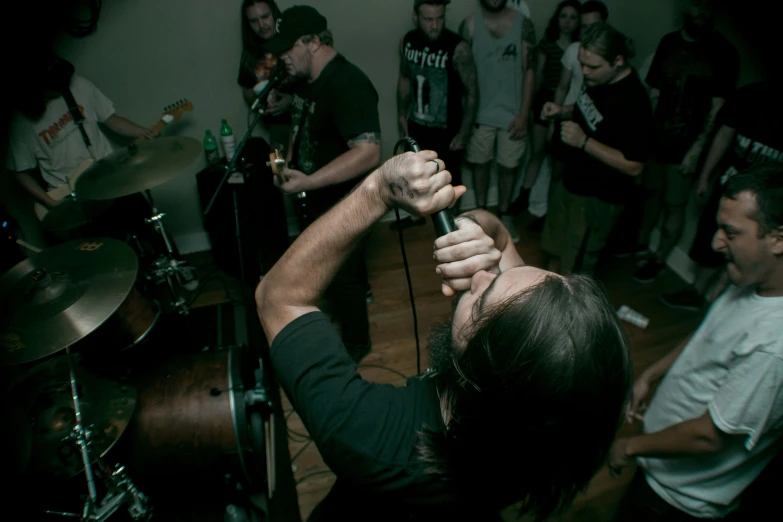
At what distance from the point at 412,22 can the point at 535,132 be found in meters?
1.32

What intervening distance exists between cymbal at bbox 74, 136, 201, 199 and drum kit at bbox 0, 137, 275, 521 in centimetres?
1

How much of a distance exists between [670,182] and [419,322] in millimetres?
1991

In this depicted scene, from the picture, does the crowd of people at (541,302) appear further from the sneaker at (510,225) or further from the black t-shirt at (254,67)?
the sneaker at (510,225)

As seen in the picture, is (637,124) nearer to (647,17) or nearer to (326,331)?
(647,17)

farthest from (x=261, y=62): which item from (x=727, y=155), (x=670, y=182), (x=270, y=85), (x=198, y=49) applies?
(x=727, y=155)

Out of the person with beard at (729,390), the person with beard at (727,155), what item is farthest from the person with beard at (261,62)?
the person with beard at (727,155)

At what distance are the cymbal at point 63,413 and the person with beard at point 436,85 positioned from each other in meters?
2.68

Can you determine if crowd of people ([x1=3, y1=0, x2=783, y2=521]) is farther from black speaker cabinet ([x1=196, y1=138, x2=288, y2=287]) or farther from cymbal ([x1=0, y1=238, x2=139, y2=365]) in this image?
cymbal ([x1=0, y1=238, x2=139, y2=365])

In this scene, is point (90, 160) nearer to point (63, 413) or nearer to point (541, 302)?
point (63, 413)

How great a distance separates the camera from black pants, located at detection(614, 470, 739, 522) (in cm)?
141

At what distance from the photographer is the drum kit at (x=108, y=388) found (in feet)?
4.76

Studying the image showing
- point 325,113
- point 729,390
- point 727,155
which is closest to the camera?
point 729,390

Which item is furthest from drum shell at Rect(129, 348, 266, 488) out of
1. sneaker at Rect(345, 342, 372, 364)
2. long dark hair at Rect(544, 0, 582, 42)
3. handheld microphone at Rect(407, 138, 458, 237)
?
long dark hair at Rect(544, 0, 582, 42)

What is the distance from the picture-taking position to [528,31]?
3266 millimetres
